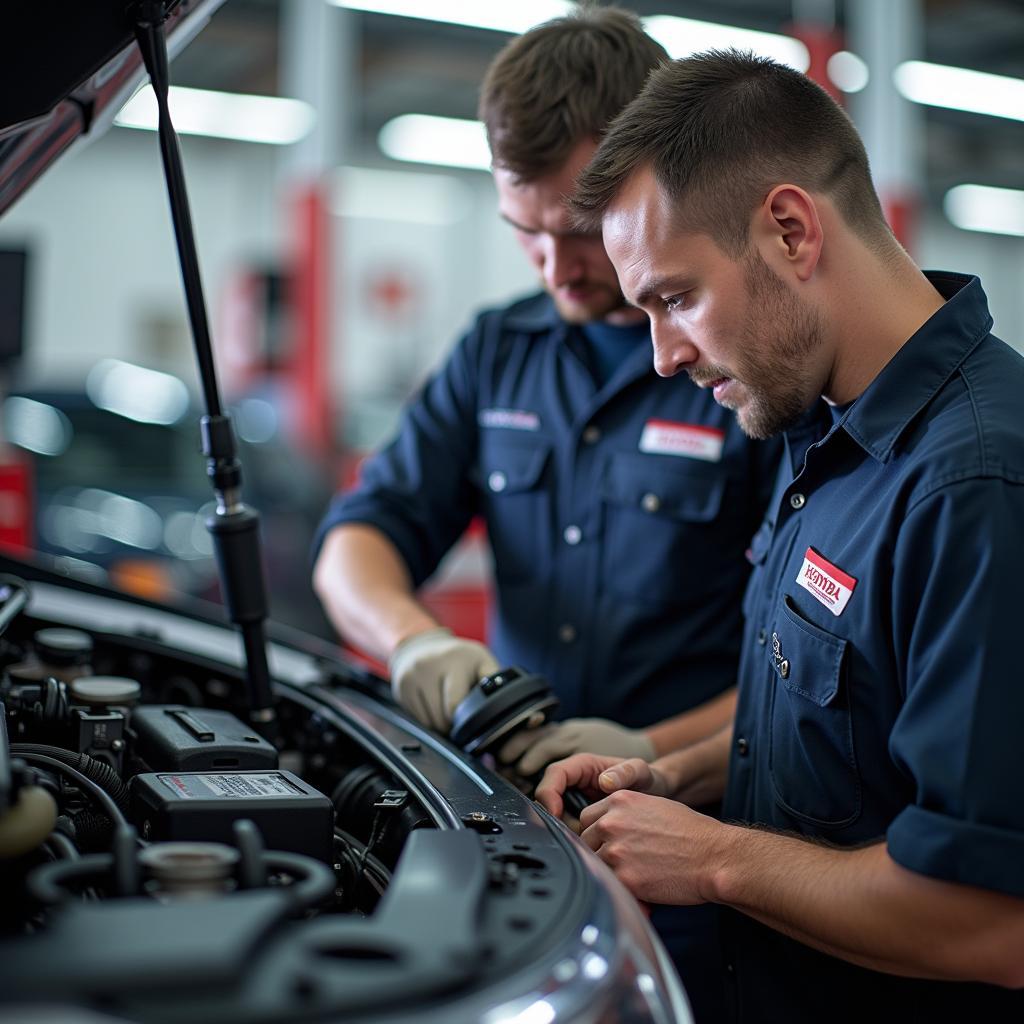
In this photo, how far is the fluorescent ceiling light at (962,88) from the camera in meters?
6.68

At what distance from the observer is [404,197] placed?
12773 mm

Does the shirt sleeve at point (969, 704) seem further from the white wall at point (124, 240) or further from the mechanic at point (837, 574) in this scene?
the white wall at point (124, 240)

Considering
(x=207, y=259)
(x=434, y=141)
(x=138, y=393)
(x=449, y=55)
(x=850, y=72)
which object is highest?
(x=850, y=72)

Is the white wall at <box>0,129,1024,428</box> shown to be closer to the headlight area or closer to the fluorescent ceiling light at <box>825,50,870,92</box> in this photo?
the fluorescent ceiling light at <box>825,50,870,92</box>

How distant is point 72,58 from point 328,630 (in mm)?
3670

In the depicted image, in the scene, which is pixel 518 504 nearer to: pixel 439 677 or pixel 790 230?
pixel 439 677

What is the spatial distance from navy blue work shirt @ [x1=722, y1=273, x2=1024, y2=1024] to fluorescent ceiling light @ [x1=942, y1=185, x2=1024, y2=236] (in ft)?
41.4

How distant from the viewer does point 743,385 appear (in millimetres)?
1185

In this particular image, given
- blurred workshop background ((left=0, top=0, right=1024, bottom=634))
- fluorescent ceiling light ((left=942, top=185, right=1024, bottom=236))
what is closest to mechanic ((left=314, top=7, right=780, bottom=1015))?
blurred workshop background ((left=0, top=0, right=1024, bottom=634))

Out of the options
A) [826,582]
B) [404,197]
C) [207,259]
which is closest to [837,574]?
[826,582]

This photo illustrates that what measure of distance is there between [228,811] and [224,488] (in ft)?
1.59

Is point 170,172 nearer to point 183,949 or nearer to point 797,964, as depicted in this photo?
point 183,949

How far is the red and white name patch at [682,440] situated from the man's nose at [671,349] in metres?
0.42

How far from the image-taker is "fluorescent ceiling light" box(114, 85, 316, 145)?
886 cm
